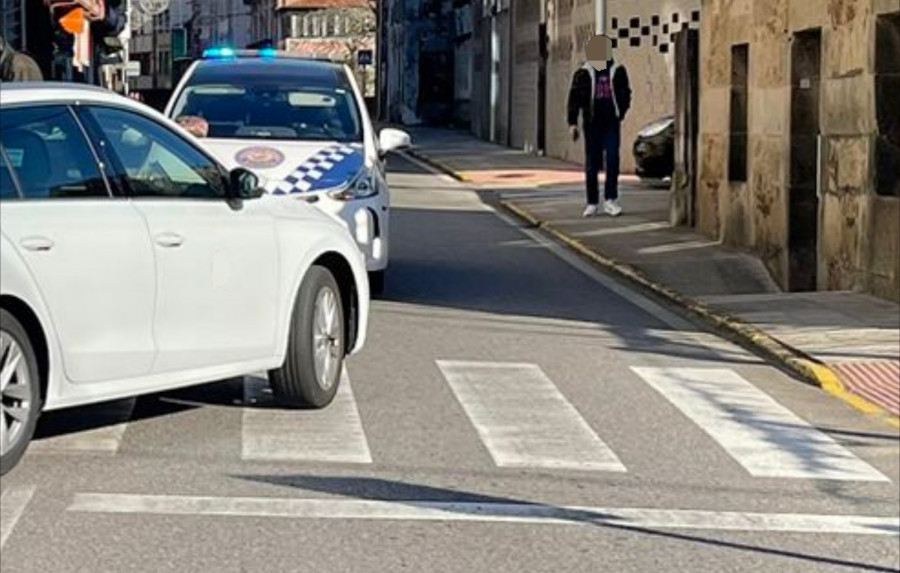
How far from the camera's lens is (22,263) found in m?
7.01

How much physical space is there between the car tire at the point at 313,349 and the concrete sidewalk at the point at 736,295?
2.94 metres

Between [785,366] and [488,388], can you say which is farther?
[785,366]

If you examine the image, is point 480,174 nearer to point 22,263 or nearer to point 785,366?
point 785,366

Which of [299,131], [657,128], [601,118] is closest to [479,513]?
[299,131]

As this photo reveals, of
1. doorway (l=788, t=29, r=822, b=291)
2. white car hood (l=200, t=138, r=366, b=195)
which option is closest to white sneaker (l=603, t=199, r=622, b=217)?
doorway (l=788, t=29, r=822, b=291)

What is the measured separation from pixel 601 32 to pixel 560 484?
20.6 metres

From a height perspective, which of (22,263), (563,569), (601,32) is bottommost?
(563,569)

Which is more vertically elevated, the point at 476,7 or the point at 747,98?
the point at 476,7

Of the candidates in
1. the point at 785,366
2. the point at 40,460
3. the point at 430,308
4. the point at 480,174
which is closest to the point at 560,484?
the point at 40,460

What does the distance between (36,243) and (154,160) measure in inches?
45.3

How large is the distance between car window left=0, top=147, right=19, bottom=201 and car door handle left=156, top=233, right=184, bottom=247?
2.47 ft

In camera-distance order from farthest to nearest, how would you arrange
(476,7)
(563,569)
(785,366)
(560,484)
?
(476,7), (785,366), (560,484), (563,569)

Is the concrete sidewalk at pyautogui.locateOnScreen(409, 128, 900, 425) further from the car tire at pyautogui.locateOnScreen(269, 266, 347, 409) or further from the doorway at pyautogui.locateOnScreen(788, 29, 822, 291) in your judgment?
the car tire at pyautogui.locateOnScreen(269, 266, 347, 409)

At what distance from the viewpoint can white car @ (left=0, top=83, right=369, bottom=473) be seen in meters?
7.14
